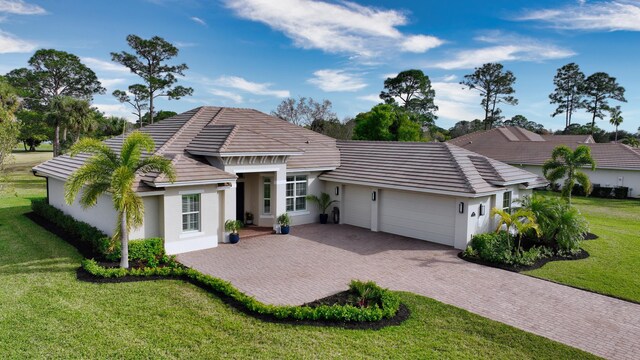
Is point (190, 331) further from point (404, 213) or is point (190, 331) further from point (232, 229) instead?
point (404, 213)

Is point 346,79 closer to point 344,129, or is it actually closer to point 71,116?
point 344,129

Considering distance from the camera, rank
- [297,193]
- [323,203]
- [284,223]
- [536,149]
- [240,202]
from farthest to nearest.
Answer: [536,149] < [323,203] < [297,193] < [240,202] < [284,223]

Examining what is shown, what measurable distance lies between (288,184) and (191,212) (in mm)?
6109

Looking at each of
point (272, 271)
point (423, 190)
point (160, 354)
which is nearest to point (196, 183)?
point (272, 271)

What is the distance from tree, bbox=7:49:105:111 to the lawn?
5031cm

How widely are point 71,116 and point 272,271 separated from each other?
34899 millimetres

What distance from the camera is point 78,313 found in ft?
31.1

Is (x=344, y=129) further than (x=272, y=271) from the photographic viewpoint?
Yes

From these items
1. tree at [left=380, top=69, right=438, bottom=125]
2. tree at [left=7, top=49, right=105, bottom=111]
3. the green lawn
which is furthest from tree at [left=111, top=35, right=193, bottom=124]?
the green lawn

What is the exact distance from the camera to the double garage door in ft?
55.9

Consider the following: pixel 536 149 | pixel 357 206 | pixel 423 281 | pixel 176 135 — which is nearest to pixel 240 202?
pixel 176 135

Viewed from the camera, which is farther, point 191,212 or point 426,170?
point 426,170

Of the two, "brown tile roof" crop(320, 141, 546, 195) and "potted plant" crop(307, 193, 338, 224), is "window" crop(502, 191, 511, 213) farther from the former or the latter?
"potted plant" crop(307, 193, 338, 224)

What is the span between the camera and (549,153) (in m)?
40.6
